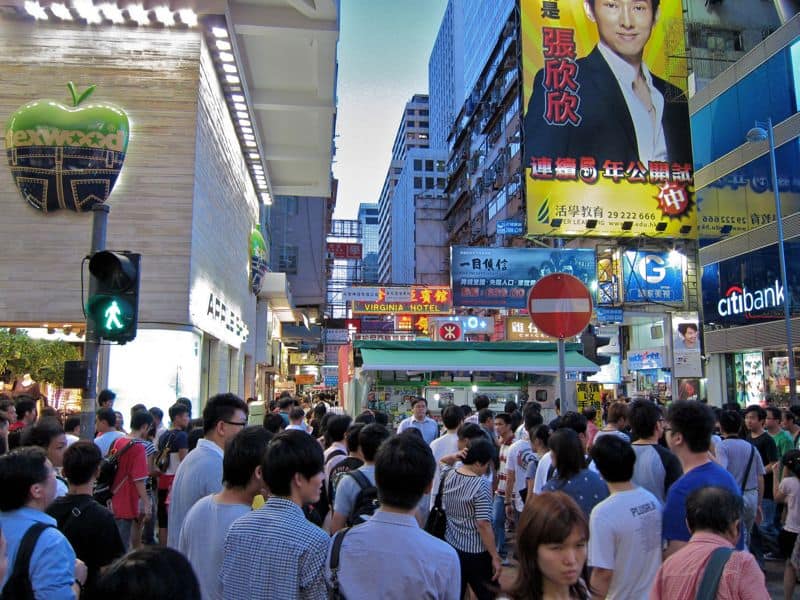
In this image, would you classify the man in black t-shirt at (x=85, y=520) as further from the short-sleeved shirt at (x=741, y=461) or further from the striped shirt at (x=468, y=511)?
the short-sleeved shirt at (x=741, y=461)

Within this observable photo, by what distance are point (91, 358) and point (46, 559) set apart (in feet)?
11.3

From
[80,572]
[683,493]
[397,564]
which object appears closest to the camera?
[397,564]

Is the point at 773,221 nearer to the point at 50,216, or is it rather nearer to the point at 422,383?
the point at 422,383

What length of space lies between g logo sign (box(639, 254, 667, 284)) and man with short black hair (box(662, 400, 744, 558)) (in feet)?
71.0

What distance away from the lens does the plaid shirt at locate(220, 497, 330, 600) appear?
2674mm

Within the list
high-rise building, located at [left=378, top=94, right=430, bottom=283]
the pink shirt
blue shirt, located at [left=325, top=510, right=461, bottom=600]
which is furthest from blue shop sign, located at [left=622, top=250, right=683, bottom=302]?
high-rise building, located at [left=378, top=94, right=430, bottom=283]

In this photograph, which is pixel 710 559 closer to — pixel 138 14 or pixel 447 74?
pixel 138 14

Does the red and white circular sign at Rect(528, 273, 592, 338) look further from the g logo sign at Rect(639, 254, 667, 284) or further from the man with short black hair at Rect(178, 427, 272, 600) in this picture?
the g logo sign at Rect(639, 254, 667, 284)

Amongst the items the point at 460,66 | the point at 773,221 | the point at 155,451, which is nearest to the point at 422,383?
the point at 155,451

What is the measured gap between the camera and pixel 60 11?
1345 centimetres

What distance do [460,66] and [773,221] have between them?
7451 centimetres

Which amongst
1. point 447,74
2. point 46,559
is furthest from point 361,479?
point 447,74

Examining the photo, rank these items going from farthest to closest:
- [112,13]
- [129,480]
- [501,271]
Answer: [501,271]
[112,13]
[129,480]

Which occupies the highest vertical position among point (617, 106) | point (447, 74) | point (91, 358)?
point (447, 74)
